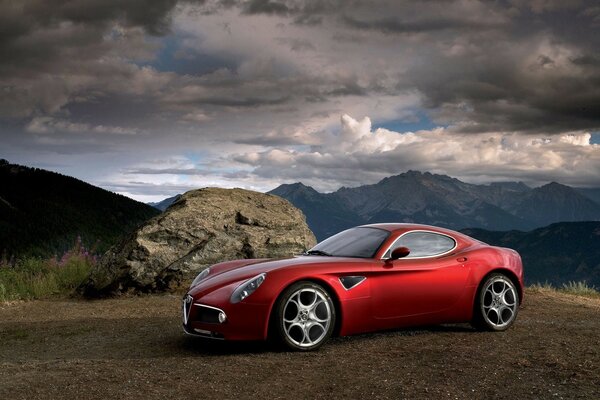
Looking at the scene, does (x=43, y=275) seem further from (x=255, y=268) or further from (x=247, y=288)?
(x=247, y=288)

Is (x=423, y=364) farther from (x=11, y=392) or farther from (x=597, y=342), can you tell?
(x=11, y=392)

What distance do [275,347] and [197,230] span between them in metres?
6.64

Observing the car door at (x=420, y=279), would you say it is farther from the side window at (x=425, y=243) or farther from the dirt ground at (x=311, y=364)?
the dirt ground at (x=311, y=364)

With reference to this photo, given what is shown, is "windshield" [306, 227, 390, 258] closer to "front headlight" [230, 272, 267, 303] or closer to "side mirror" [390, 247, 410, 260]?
"side mirror" [390, 247, 410, 260]

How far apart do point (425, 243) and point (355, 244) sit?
84 cm

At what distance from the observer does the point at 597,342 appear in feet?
24.0

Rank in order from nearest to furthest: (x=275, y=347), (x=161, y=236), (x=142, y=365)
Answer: (x=142, y=365) → (x=275, y=347) → (x=161, y=236)

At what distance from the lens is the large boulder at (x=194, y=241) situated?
41.2 ft

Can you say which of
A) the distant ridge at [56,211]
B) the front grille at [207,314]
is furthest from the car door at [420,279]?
the distant ridge at [56,211]

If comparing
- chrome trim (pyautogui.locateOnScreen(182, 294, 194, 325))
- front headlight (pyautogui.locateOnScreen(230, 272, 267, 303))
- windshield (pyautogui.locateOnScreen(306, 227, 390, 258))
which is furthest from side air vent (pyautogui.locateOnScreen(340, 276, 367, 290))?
chrome trim (pyautogui.locateOnScreen(182, 294, 194, 325))

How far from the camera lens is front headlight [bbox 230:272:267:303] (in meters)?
6.62

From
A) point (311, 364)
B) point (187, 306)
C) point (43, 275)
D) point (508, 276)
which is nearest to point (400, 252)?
point (311, 364)

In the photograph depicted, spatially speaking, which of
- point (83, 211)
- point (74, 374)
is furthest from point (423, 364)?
point (83, 211)

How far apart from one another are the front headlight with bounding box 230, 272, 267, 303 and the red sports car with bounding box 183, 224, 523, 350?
0.03ft
